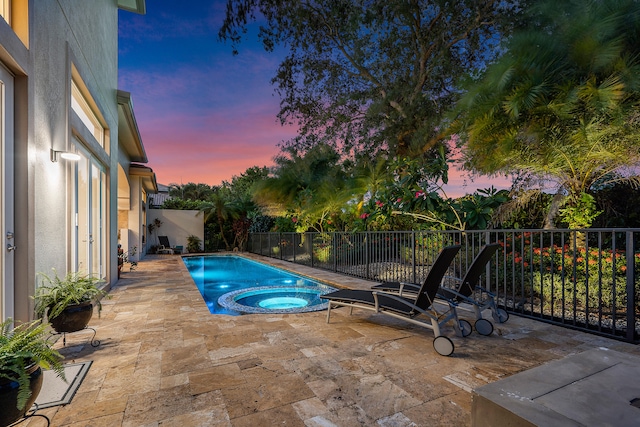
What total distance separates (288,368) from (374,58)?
12.7 meters

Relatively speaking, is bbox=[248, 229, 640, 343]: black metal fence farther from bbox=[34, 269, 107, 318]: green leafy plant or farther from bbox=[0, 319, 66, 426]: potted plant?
bbox=[34, 269, 107, 318]: green leafy plant

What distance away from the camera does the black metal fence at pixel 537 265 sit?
3.82m

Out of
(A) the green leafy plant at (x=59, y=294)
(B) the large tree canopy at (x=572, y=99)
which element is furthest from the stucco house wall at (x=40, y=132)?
(B) the large tree canopy at (x=572, y=99)

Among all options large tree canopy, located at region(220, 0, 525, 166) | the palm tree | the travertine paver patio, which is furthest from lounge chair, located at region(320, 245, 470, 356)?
the palm tree

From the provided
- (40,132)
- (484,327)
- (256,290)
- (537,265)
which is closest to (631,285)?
(484,327)

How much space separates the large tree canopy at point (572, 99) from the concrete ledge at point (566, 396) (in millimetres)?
5342

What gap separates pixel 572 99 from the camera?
219 inches

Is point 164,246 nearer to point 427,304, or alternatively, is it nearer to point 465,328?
point 427,304

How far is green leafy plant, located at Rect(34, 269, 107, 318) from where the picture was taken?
318 centimetres

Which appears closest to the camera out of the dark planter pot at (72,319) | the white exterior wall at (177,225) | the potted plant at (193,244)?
the dark planter pot at (72,319)

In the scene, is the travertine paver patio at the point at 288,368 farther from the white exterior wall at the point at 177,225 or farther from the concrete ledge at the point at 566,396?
the white exterior wall at the point at 177,225

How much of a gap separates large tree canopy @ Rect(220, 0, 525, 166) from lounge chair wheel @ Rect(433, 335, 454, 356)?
32.2 feet

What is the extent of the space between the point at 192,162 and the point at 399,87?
705 inches

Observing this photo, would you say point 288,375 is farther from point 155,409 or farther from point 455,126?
point 455,126
